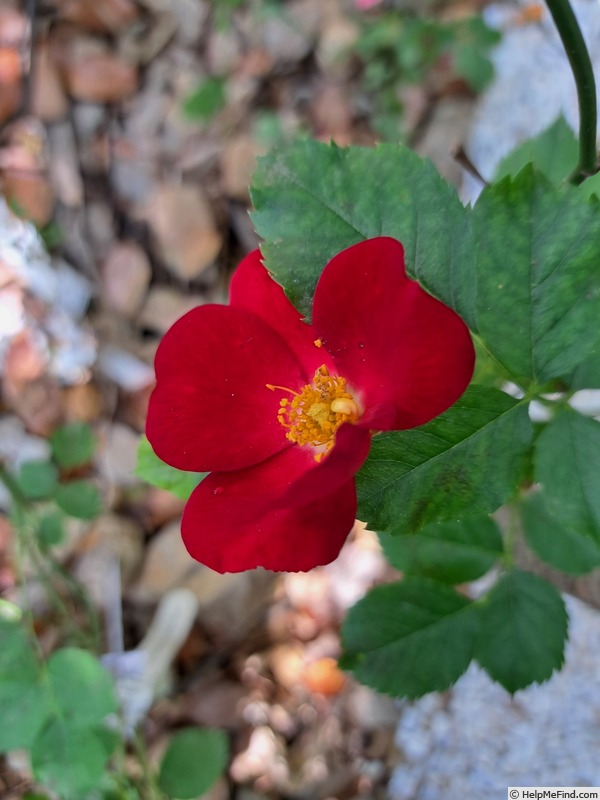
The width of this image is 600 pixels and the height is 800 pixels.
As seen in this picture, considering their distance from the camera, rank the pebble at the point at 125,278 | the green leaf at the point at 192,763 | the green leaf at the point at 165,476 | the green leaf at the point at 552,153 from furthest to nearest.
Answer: the pebble at the point at 125,278
the green leaf at the point at 192,763
the green leaf at the point at 552,153
the green leaf at the point at 165,476

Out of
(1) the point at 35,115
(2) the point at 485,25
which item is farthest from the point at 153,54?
(2) the point at 485,25

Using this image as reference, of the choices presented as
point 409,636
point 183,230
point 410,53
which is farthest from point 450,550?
point 410,53

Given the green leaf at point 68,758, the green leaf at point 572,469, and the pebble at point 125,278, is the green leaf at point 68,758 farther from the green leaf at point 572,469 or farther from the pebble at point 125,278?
the pebble at point 125,278

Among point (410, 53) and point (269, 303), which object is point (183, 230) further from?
point (269, 303)

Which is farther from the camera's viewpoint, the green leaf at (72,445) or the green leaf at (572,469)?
the green leaf at (72,445)

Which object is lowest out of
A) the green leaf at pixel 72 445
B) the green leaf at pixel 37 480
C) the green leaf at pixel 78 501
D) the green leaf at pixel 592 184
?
the green leaf at pixel 37 480

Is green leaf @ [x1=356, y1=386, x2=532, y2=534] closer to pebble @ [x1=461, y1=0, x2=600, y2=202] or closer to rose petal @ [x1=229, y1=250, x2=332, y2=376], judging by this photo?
rose petal @ [x1=229, y1=250, x2=332, y2=376]

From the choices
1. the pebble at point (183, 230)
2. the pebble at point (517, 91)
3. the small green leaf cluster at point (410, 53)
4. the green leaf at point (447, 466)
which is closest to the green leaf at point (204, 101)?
the pebble at point (183, 230)
